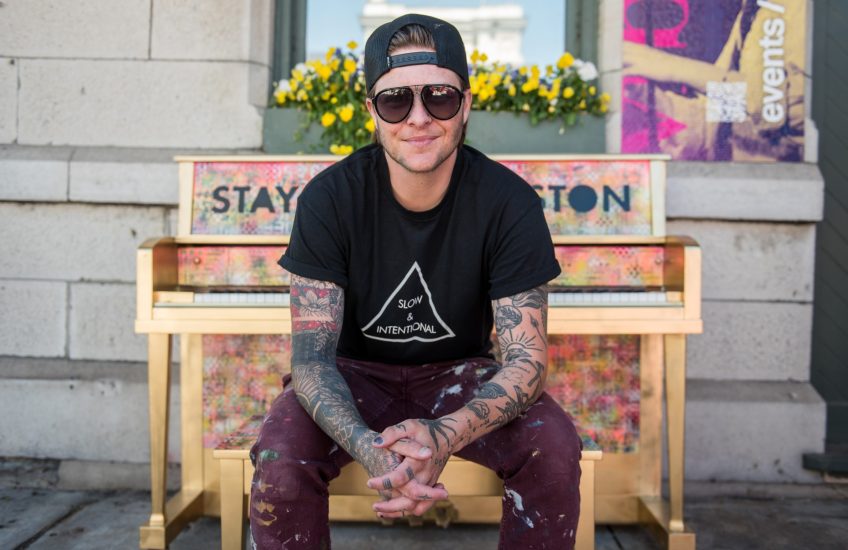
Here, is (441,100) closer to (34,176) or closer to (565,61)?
(565,61)

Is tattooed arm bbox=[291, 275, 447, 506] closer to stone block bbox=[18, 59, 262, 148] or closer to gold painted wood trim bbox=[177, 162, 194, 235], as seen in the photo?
gold painted wood trim bbox=[177, 162, 194, 235]

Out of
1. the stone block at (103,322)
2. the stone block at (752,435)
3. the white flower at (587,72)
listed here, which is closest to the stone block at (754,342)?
the stone block at (752,435)

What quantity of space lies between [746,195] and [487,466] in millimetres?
2176

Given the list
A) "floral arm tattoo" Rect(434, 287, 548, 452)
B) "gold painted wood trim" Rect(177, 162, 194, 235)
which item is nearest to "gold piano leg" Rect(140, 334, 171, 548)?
"gold painted wood trim" Rect(177, 162, 194, 235)

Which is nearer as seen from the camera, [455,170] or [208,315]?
[455,170]

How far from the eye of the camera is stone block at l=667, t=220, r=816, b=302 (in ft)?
11.4

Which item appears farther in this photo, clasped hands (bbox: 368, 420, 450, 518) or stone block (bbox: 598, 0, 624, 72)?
stone block (bbox: 598, 0, 624, 72)

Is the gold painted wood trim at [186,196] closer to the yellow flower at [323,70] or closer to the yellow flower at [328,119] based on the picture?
the yellow flower at [328,119]

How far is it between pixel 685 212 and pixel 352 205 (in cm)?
200

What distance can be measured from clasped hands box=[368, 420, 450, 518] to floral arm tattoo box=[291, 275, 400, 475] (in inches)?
1.1

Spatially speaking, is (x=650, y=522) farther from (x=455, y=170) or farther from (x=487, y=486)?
(x=455, y=170)

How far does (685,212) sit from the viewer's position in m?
3.42

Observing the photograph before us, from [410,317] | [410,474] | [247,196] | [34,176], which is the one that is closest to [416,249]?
[410,317]

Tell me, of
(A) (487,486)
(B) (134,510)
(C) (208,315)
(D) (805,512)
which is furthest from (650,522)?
(B) (134,510)
